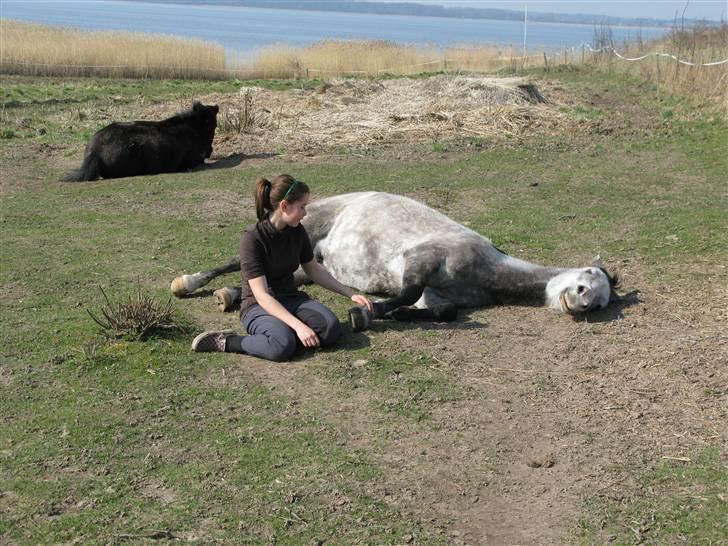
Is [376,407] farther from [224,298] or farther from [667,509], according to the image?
[224,298]

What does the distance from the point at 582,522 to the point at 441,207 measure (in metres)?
6.49

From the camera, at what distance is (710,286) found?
23.8ft

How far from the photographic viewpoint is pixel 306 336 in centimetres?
582

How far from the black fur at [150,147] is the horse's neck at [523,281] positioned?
7165mm

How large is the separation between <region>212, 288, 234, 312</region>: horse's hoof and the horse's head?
2.47 metres

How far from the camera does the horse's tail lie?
12.1m

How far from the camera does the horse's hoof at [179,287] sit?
708 cm

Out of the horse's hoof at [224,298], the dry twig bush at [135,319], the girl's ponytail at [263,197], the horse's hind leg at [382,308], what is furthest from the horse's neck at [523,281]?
the dry twig bush at [135,319]

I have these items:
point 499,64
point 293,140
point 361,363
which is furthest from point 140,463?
point 499,64

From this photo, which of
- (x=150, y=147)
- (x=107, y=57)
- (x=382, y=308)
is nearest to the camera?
(x=382, y=308)

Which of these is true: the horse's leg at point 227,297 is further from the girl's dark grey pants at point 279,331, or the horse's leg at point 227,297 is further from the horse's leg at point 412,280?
the horse's leg at point 412,280

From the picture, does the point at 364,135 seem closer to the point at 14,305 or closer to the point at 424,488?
the point at 14,305

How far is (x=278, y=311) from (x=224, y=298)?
1037 millimetres

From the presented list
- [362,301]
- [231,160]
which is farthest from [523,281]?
[231,160]
